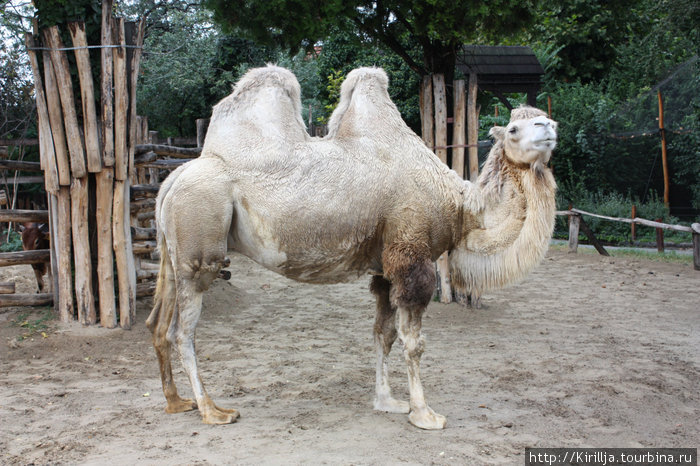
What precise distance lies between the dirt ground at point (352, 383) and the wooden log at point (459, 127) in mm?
1881

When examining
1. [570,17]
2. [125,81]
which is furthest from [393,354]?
[570,17]

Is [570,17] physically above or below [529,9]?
above

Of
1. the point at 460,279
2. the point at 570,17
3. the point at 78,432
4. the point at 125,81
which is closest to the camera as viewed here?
the point at 78,432

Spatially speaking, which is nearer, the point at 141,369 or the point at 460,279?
the point at 460,279

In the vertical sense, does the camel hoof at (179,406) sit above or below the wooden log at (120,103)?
below

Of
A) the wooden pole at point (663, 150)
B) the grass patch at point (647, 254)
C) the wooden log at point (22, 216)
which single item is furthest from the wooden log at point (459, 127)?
the wooden pole at point (663, 150)

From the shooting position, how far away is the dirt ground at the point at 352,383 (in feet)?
12.3

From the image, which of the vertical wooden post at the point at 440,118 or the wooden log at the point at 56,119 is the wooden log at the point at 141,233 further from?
the vertical wooden post at the point at 440,118

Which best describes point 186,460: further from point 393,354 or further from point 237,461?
point 393,354

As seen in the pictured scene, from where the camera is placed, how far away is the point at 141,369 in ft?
18.3

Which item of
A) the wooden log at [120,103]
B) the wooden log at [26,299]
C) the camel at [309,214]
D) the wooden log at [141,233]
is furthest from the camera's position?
the wooden log at [141,233]

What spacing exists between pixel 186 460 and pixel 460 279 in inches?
86.0

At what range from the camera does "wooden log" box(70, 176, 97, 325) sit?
255 inches

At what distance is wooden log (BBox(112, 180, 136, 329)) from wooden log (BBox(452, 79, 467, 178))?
386cm
